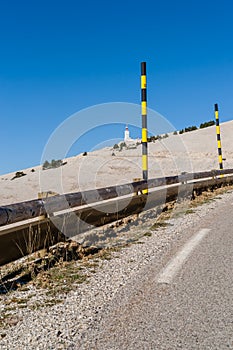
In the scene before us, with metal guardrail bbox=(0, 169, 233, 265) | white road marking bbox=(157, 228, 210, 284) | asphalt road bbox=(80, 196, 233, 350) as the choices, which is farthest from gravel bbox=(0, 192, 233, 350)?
metal guardrail bbox=(0, 169, 233, 265)

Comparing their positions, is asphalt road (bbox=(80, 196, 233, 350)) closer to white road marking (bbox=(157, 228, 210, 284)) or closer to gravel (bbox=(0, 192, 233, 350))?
white road marking (bbox=(157, 228, 210, 284))

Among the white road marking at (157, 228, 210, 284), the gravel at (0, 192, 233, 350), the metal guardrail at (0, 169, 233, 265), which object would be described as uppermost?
the metal guardrail at (0, 169, 233, 265)

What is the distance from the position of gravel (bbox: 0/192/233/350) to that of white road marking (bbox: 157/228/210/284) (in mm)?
222

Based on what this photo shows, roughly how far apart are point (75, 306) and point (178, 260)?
1953mm

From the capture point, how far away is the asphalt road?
9.98 ft

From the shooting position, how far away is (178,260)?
5.39 metres

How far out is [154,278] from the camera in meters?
4.63

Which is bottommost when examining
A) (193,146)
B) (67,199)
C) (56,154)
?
(67,199)

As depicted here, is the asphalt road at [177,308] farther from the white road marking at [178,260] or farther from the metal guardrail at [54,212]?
the metal guardrail at [54,212]

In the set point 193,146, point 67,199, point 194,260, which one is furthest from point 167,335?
point 193,146

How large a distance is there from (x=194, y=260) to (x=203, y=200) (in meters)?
7.39

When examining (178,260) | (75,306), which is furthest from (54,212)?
(75,306)

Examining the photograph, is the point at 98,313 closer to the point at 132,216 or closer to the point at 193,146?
the point at 132,216

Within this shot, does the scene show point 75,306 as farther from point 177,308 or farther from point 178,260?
point 178,260
